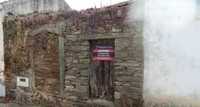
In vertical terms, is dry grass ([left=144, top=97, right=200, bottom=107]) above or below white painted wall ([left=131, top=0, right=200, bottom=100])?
below

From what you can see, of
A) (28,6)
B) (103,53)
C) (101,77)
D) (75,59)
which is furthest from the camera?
(28,6)

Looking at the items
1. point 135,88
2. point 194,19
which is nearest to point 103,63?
point 135,88

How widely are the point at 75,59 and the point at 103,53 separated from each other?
0.83 m

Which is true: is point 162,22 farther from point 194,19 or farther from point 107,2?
point 107,2

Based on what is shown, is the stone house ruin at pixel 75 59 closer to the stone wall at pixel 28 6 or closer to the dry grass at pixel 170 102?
the dry grass at pixel 170 102

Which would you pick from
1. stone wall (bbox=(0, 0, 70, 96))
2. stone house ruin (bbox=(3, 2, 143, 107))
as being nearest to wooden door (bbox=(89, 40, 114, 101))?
stone house ruin (bbox=(3, 2, 143, 107))

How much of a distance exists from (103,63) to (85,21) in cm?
115

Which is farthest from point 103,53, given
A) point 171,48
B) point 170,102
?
point 170,102

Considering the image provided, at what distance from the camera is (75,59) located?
23.5 feet

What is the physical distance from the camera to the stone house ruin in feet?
Answer: 20.6

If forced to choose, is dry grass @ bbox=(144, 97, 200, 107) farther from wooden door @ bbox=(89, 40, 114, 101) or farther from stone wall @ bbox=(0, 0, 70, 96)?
stone wall @ bbox=(0, 0, 70, 96)

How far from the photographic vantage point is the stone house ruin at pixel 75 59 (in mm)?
6293

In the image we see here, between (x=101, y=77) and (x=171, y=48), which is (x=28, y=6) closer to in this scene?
(x=101, y=77)

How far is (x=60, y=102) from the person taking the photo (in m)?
7.57
